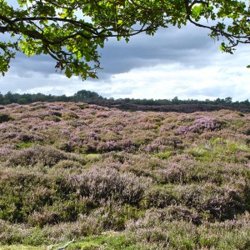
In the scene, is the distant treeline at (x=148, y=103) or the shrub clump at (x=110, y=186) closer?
the shrub clump at (x=110, y=186)

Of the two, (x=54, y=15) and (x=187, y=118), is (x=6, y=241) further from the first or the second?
(x=187, y=118)

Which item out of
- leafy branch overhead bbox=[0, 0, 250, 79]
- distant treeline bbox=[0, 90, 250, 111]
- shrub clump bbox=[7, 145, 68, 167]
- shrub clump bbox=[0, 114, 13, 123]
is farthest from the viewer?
distant treeline bbox=[0, 90, 250, 111]

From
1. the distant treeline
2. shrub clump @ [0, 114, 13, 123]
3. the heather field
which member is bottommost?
the heather field

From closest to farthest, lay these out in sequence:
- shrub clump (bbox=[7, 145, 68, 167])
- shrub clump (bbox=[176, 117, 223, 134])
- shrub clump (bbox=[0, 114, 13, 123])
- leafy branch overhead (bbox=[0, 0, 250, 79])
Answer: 1. leafy branch overhead (bbox=[0, 0, 250, 79])
2. shrub clump (bbox=[7, 145, 68, 167])
3. shrub clump (bbox=[176, 117, 223, 134])
4. shrub clump (bbox=[0, 114, 13, 123])

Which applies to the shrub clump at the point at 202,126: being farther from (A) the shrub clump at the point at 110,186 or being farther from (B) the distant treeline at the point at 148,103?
(B) the distant treeline at the point at 148,103

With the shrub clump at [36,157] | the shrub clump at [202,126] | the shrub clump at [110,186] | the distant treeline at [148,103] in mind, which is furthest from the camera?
the distant treeline at [148,103]

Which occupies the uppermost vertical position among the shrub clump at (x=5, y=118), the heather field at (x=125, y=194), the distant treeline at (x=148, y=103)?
the distant treeline at (x=148, y=103)

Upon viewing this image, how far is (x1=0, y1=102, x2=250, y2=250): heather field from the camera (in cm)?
961

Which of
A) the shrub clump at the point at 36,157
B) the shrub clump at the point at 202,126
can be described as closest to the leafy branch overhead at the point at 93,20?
the shrub clump at the point at 36,157

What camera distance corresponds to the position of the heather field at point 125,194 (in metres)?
9.61

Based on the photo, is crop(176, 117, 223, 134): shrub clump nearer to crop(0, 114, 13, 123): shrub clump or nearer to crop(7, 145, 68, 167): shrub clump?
crop(7, 145, 68, 167): shrub clump

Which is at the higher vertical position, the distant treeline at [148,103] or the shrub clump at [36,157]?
the distant treeline at [148,103]

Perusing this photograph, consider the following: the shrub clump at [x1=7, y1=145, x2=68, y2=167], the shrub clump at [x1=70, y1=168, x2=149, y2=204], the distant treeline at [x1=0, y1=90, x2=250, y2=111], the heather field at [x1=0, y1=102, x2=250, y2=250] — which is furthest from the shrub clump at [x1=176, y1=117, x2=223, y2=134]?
the distant treeline at [x1=0, y1=90, x2=250, y2=111]

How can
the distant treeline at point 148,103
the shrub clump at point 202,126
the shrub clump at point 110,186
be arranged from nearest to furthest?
the shrub clump at point 110,186 < the shrub clump at point 202,126 < the distant treeline at point 148,103
